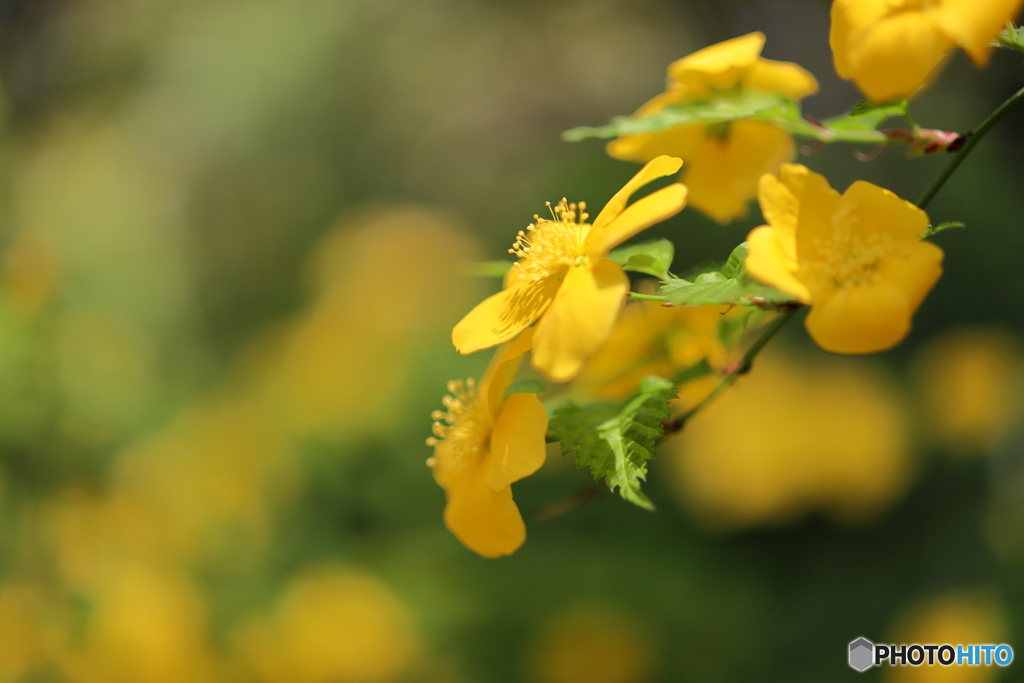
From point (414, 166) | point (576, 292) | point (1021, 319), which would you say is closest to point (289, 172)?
point (414, 166)

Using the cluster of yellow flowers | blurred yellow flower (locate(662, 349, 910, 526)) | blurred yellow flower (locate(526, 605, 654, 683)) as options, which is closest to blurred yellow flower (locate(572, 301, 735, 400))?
the cluster of yellow flowers

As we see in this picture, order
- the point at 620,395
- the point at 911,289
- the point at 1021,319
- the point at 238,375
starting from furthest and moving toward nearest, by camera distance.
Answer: the point at 238,375 → the point at 1021,319 → the point at 620,395 → the point at 911,289

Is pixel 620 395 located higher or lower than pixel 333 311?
lower

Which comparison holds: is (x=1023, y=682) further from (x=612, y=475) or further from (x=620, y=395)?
(x=612, y=475)

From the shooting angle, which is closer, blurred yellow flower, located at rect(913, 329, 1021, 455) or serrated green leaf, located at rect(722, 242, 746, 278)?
serrated green leaf, located at rect(722, 242, 746, 278)

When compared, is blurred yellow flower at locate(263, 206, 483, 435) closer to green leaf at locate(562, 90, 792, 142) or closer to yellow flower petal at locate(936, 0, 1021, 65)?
green leaf at locate(562, 90, 792, 142)

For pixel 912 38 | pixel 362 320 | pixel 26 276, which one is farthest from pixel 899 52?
pixel 362 320
